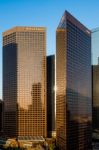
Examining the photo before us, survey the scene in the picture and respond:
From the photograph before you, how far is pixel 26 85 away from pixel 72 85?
134ft

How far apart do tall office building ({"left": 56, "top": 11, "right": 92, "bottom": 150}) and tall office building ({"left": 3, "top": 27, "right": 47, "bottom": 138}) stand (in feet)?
70.9

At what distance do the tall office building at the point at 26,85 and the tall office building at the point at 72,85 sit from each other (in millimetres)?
21623

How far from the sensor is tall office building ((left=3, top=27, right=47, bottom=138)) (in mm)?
187125

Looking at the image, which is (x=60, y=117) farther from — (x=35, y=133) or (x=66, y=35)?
(x=66, y=35)

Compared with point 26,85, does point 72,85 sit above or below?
below

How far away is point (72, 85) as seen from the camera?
162750 mm

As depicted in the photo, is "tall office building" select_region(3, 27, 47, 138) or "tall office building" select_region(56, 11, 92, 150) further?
"tall office building" select_region(3, 27, 47, 138)

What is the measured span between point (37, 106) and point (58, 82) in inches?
1235

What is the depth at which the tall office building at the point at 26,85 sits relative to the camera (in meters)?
187

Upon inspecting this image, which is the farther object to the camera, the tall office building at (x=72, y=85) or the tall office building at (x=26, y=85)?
the tall office building at (x=26, y=85)

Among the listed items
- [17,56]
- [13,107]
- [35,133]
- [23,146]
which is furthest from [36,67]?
[23,146]

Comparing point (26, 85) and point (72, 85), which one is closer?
point (72, 85)

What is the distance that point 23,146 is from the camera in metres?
165

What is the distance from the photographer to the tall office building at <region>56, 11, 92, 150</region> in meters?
156
